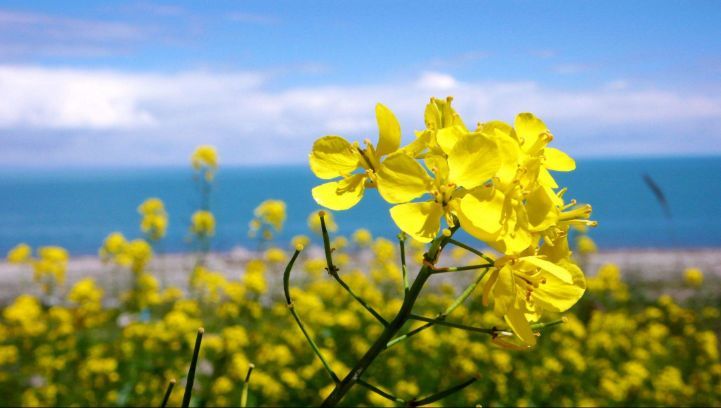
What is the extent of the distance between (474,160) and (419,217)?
0.15 metres

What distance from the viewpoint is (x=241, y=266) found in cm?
1683

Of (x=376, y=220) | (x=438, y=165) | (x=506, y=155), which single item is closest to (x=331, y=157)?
(x=438, y=165)

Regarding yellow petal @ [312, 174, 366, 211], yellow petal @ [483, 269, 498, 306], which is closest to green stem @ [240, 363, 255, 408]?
yellow petal @ [312, 174, 366, 211]

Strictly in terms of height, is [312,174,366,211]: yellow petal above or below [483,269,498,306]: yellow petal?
above

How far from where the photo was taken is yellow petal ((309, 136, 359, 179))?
1.40 m

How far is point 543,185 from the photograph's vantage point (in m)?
1.23

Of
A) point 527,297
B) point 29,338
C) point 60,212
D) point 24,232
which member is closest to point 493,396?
point 527,297

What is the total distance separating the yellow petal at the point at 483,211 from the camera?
1.10 meters

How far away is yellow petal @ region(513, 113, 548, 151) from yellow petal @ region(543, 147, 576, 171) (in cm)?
6

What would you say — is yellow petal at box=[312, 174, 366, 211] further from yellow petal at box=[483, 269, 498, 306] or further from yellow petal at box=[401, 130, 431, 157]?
yellow petal at box=[483, 269, 498, 306]

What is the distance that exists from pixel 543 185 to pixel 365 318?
494 centimetres

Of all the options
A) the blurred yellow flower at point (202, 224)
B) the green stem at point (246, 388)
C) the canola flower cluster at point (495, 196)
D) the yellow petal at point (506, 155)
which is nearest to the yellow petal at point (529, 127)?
the canola flower cluster at point (495, 196)

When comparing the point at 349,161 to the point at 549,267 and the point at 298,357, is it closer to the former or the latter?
the point at 549,267

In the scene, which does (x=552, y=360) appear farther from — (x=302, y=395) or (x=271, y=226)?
(x=271, y=226)
